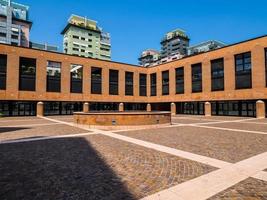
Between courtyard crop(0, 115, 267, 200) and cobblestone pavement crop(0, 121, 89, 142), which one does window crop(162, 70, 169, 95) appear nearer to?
cobblestone pavement crop(0, 121, 89, 142)

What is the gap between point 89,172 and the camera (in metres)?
5.59

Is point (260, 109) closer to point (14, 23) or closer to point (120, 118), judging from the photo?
point (120, 118)

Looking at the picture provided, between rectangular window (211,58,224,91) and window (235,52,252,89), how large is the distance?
8.34ft

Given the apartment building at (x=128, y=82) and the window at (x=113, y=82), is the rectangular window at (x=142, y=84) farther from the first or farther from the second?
the window at (x=113, y=82)

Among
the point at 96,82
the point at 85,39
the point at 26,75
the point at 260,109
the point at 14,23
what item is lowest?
the point at 260,109

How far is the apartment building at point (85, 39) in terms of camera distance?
9231 centimetres

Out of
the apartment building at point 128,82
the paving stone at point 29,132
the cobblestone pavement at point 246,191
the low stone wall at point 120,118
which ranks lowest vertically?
the cobblestone pavement at point 246,191

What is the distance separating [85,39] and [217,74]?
256 ft

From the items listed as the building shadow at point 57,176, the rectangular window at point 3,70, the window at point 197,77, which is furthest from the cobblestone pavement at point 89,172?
the window at point 197,77

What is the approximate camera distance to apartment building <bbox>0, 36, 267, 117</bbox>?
29859mm

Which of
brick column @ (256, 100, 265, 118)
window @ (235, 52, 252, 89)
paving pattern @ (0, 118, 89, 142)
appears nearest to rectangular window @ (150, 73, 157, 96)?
window @ (235, 52, 252, 89)

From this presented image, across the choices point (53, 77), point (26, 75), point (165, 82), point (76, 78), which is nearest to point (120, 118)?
point (53, 77)

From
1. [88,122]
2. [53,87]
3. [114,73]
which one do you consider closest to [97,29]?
[114,73]

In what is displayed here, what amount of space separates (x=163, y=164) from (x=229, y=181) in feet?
6.73
